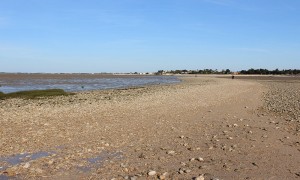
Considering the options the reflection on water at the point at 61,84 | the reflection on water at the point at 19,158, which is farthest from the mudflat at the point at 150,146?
the reflection on water at the point at 61,84

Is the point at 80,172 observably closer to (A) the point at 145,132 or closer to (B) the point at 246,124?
(A) the point at 145,132

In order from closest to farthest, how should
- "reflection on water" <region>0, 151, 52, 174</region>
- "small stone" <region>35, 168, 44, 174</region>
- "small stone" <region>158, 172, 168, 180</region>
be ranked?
"small stone" <region>158, 172, 168, 180</region> < "small stone" <region>35, 168, 44, 174</region> < "reflection on water" <region>0, 151, 52, 174</region>

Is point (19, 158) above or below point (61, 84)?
above

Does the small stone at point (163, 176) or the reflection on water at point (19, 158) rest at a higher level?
the small stone at point (163, 176)

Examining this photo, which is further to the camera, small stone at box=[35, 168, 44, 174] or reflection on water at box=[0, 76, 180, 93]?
reflection on water at box=[0, 76, 180, 93]

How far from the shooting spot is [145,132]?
13.2 meters

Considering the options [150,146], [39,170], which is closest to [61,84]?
[150,146]

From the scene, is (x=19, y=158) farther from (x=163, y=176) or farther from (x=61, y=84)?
(x=61, y=84)

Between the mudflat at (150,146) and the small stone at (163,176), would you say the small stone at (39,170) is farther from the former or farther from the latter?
the small stone at (163,176)

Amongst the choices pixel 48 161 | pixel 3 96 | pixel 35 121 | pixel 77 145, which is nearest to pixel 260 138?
pixel 77 145

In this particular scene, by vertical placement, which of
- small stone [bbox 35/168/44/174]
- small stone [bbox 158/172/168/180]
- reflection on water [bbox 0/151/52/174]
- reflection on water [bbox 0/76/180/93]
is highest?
small stone [bbox 158/172/168/180]

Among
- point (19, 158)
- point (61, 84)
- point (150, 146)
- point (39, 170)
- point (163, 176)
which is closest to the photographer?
point (163, 176)

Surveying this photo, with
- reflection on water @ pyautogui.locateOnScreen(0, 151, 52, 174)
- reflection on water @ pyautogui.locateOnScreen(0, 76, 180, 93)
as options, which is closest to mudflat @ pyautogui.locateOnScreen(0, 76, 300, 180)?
reflection on water @ pyautogui.locateOnScreen(0, 151, 52, 174)

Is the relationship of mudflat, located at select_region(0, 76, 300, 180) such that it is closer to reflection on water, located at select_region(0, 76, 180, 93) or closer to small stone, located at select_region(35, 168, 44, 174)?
small stone, located at select_region(35, 168, 44, 174)
